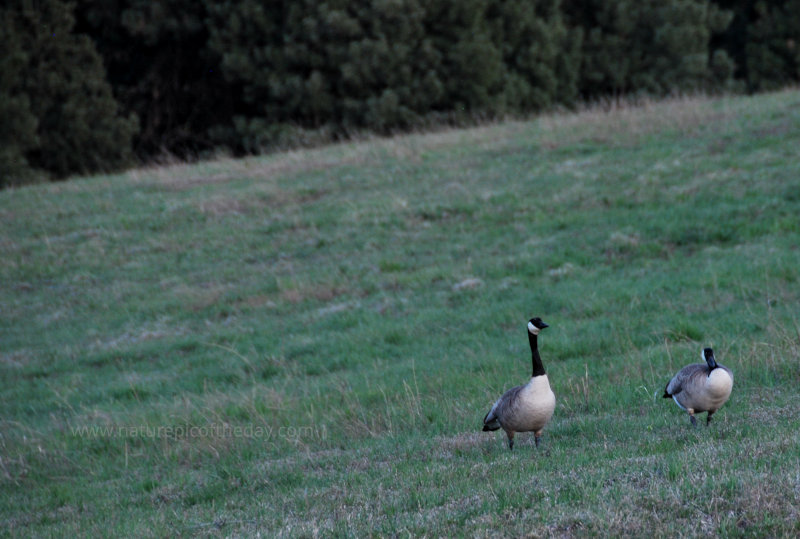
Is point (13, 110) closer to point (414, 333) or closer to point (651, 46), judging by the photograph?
point (414, 333)

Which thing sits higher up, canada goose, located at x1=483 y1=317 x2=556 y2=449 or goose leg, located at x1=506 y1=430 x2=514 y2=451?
canada goose, located at x1=483 y1=317 x2=556 y2=449

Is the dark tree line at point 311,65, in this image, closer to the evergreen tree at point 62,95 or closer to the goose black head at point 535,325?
the evergreen tree at point 62,95

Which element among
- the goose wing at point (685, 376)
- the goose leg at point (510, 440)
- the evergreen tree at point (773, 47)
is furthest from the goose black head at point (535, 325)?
the evergreen tree at point (773, 47)

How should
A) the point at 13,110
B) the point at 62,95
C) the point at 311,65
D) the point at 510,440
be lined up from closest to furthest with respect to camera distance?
the point at 510,440 < the point at 13,110 < the point at 62,95 < the point at 311,65

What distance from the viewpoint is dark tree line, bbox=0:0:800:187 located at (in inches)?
1394

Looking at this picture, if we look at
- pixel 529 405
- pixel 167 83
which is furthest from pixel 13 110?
pixel 529 405

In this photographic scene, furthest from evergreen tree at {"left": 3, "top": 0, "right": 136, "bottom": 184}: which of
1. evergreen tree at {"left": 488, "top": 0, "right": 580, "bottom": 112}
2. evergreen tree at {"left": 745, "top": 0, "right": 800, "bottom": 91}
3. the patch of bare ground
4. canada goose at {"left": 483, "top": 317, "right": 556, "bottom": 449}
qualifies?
canada goose at {"left": 483, "top": 317, "right": 556, "bottom": 449}

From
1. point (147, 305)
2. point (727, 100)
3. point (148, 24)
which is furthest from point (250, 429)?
point (148, 24)

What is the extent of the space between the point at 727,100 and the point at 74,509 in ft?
82.1

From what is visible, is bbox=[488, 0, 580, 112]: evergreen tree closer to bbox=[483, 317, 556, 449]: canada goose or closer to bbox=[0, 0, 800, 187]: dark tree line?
bbox=[0, 0, 800, 187]: dark tree line

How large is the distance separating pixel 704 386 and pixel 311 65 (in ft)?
103

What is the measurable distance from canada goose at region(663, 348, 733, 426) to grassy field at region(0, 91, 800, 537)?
0.26 m

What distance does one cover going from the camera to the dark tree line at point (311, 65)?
35406 millimetres

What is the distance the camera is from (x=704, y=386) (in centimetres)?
738
